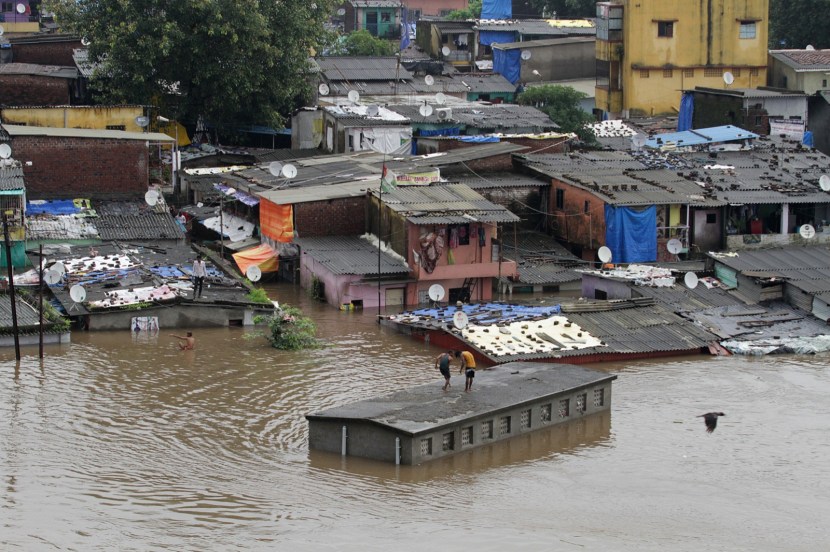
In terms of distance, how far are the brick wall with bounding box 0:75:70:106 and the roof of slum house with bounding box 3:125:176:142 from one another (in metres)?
5.44

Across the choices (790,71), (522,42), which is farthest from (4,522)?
(522,42)

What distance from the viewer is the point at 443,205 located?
34219 millimetres

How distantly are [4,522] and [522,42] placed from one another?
136 ft

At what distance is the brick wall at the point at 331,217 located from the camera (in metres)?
35.8

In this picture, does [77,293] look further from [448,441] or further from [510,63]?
[510,63]

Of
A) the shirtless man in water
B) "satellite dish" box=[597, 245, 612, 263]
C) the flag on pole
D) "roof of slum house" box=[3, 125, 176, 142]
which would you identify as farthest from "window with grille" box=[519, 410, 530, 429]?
"roof of slum house" box=[3, 125, 176, 142]

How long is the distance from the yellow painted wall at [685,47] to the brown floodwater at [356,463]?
935 inches

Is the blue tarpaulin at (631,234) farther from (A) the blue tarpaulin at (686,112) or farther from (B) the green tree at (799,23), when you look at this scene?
(B) the green tree at (799,23)

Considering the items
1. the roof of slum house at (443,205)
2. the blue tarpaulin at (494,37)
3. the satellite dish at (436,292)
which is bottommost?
the satellite dish at (436,292)

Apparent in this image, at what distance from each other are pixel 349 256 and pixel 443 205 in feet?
8.35

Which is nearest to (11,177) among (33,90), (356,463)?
(33,90)

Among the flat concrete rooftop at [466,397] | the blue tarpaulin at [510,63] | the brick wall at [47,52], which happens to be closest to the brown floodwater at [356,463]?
the flat concrete rooftop at [466,397]

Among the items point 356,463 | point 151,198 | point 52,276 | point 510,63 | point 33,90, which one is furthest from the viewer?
point 510,63

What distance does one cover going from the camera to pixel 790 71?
50281 millimetres
